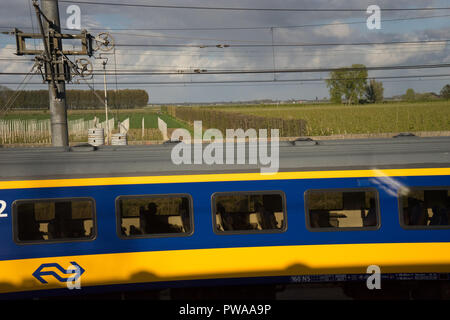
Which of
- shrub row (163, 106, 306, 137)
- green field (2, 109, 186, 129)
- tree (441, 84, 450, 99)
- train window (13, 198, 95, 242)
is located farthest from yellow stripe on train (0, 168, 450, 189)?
tree (441, 84, 450, 99)

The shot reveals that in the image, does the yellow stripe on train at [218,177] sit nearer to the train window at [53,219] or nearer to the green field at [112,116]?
the train window at [53,219]

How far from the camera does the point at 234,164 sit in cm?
743

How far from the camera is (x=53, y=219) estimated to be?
7.34 metres

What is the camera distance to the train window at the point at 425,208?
739cm

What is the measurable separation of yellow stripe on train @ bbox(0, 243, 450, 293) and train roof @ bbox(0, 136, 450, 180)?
1.35m

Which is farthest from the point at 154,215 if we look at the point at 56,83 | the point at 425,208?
the point at 56,83

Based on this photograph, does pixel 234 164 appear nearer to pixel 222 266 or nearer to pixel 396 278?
pixel 222 266

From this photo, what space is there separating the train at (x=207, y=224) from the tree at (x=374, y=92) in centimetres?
8413

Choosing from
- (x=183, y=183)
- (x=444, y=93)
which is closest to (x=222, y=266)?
(x=183, y=183)

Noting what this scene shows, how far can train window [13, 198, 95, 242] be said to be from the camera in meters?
7.02

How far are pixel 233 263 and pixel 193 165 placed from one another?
178 centimetres

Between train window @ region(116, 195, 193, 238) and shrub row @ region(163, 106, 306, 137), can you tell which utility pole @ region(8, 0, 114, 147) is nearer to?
train window @ region(116, 195, 193, 238)
